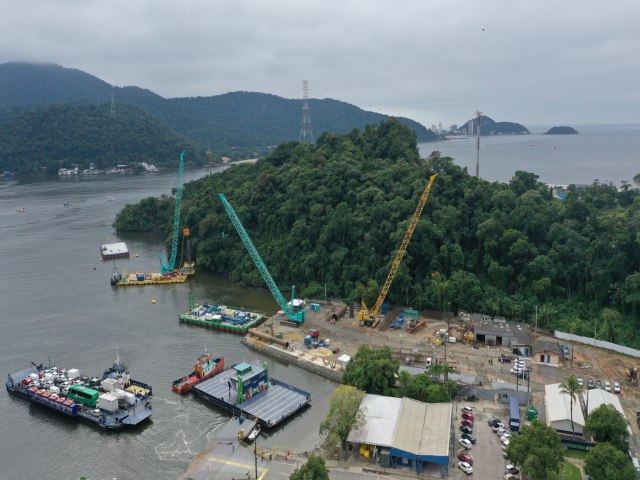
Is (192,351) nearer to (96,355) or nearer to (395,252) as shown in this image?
(96,355)

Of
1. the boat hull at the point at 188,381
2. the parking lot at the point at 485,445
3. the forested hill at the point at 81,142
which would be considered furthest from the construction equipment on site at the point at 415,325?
the forested hill at the point at 81,142

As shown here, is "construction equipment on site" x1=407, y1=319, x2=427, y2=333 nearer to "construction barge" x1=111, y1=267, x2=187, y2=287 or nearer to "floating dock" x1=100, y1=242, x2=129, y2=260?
"construction barge" x1=111, y1=267, x2=187, y2=287

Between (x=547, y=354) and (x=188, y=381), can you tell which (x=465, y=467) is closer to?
(x=547, y=354)

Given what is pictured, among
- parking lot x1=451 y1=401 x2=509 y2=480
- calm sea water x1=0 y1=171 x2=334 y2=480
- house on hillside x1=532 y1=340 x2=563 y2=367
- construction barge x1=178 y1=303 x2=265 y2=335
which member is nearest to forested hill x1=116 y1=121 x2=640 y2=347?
house on hillside x1=532 y1=340 x2=563 y2=367

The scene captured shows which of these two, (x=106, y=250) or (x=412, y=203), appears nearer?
(x=412, y=203)

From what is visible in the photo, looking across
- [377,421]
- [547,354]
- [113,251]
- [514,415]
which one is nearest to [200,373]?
[377,421]

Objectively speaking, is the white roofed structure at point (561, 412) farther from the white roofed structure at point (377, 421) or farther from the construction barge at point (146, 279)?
the construction barge at point (146, 279)

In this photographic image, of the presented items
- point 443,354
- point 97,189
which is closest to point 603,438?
point 443,354
